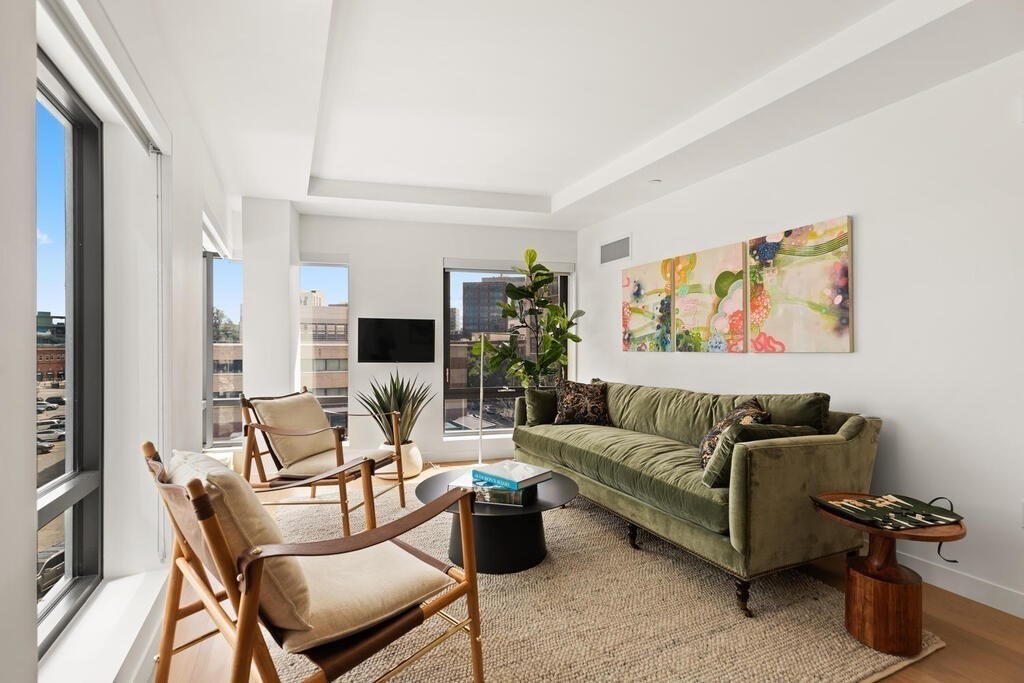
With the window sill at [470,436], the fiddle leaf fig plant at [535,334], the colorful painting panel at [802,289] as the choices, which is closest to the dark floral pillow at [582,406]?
the fiddle leaf fig plant at [535,334]

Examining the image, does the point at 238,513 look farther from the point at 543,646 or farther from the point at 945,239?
the point at 945,239

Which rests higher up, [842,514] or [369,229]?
[369,229]

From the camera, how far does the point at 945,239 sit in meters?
2.64

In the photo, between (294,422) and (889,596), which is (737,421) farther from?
(294,422)

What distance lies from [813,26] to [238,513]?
3.05 meters

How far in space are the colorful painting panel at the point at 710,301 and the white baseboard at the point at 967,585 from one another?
1596 millimetres

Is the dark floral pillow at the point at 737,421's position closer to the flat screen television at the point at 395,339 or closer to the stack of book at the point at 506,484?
the stack of book at the point at 506,484

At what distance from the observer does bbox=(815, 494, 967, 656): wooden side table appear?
6.70 feet

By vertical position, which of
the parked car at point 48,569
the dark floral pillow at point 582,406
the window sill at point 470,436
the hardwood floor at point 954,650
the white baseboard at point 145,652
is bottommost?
the hardwood floor at point 954,650

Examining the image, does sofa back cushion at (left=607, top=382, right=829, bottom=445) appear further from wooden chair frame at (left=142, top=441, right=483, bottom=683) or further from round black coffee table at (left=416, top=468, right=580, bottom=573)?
wooden chair frame at (left=142, top=441, right=483, bottom=683)

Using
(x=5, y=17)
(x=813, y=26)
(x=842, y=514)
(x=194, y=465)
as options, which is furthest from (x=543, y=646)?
(x=813, y=26)

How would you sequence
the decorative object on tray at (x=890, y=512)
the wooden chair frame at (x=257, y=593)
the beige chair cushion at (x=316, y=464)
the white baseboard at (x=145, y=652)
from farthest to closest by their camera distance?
the beige chair cushion at (x=316, y=464)
the decorative object on tray at (x=890, y=512)
the white baseboard at (x=145, y=652)
the wooden chair frame at (x=257, y=593)

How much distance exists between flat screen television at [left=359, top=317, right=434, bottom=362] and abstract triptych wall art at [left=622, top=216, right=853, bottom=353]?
2.11 m

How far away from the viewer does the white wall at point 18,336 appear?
1.04 meters
